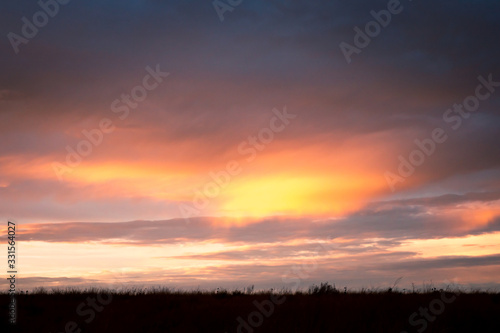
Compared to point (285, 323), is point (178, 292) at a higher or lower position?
higher

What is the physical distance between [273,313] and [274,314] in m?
0.10

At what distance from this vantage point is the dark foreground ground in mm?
17094

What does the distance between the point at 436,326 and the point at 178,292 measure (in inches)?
460

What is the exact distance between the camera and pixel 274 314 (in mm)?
18188

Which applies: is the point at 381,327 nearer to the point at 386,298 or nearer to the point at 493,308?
the point at 386,298

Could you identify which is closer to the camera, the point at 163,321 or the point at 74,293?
the point at 163,321

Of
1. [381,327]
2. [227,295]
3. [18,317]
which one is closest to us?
[381,327]

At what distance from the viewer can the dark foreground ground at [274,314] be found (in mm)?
17094

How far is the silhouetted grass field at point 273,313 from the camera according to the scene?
17.1m

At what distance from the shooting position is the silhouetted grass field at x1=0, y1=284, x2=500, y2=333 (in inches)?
674

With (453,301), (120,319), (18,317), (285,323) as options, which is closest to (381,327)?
(285,323)

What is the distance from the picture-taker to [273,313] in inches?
720

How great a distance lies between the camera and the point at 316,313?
1806 centimetres

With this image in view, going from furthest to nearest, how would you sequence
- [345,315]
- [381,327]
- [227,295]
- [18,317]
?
1. [227,295]
2. [18,317]
3. [345,315]
4. [381,327]
